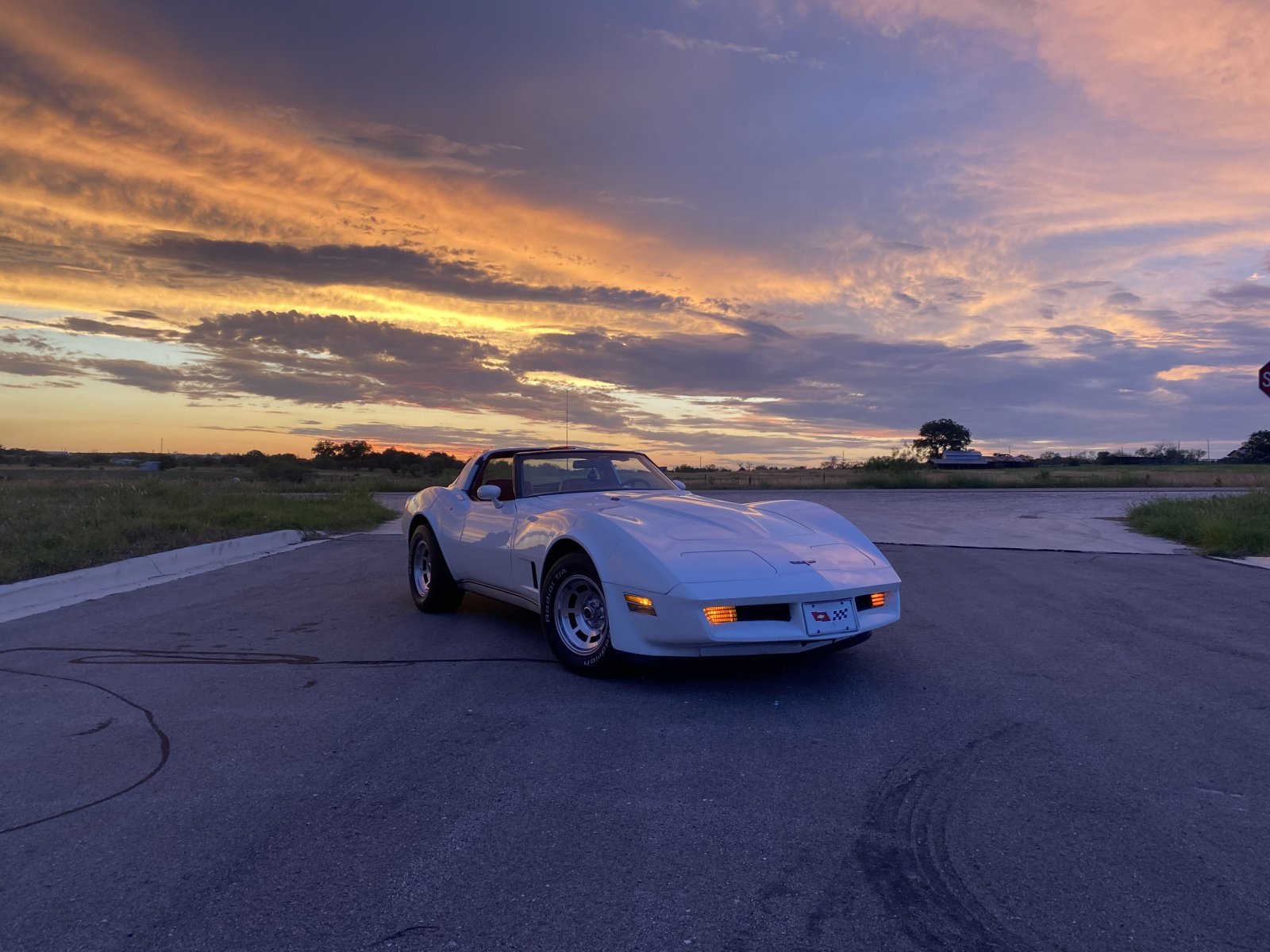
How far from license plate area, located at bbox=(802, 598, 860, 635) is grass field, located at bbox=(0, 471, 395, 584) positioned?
26.5 ft

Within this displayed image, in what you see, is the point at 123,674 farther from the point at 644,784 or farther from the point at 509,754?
the point at 644,784

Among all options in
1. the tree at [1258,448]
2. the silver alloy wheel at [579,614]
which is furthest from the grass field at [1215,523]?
the tree at [1258,448]

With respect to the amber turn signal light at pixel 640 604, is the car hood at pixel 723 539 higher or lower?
higher

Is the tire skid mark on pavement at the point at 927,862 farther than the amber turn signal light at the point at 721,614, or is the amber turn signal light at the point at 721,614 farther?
the amber turn signal light at the point at 721,614

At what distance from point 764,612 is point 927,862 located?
2139mm

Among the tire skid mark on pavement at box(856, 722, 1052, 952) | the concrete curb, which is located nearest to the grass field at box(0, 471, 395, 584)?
the concrete curb

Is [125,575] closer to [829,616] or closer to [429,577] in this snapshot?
[429,577]

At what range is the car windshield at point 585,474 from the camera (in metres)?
7.27

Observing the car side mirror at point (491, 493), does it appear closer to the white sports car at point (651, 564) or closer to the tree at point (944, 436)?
the white sports car at point (651, 564)

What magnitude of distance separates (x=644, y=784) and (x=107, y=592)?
7.71 metres

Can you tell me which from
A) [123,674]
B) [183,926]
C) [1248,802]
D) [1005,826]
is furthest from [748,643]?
[123,674]

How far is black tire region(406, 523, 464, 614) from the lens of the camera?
8.00 m

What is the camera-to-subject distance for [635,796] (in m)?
3.81

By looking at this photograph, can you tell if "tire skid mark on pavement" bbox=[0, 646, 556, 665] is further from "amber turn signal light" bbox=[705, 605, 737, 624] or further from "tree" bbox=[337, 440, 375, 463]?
"tree" bbox=[337, 440, 375, 463]
